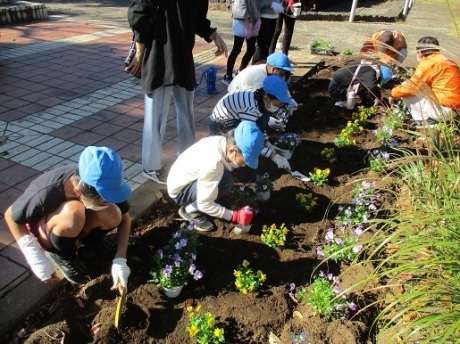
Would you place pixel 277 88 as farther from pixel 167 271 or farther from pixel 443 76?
Answer: pixel 443 76

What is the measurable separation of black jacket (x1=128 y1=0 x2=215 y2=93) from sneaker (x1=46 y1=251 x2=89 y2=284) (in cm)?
138

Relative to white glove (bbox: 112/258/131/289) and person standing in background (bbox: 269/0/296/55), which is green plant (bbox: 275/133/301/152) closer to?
white glove (bbox: 112/258/131/289)

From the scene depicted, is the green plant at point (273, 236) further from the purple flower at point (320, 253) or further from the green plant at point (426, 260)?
the green plant at point (426, 260)

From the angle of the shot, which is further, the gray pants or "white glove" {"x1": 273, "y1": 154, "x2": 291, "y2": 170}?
"white glove" {"x1": 273, "y1": 154, "x2": 291, "y2": 170}

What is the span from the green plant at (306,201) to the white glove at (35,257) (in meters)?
1.93

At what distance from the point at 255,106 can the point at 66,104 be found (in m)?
2.57

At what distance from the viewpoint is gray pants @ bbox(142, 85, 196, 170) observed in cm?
311

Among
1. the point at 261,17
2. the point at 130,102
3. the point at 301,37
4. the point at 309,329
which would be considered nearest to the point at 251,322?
the point at 309,329

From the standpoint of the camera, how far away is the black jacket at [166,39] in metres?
2.74

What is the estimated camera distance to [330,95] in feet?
18.5

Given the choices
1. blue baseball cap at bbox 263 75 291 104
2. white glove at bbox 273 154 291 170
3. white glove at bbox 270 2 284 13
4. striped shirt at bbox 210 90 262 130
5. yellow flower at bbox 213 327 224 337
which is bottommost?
yellow flower at bbox 213 327 224 337

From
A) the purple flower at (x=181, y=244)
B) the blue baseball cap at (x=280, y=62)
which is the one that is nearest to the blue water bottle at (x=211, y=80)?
the blue baseball cap at (x=280, y=62)

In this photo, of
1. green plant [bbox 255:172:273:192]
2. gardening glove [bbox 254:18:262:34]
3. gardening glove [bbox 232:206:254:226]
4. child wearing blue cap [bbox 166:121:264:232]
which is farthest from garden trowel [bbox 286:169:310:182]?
gardening glove [bbox 254:18:262:34]

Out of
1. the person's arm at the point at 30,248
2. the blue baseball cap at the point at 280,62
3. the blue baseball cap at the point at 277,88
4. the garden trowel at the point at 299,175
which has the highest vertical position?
the blue baseball cap at the point at 280,62
